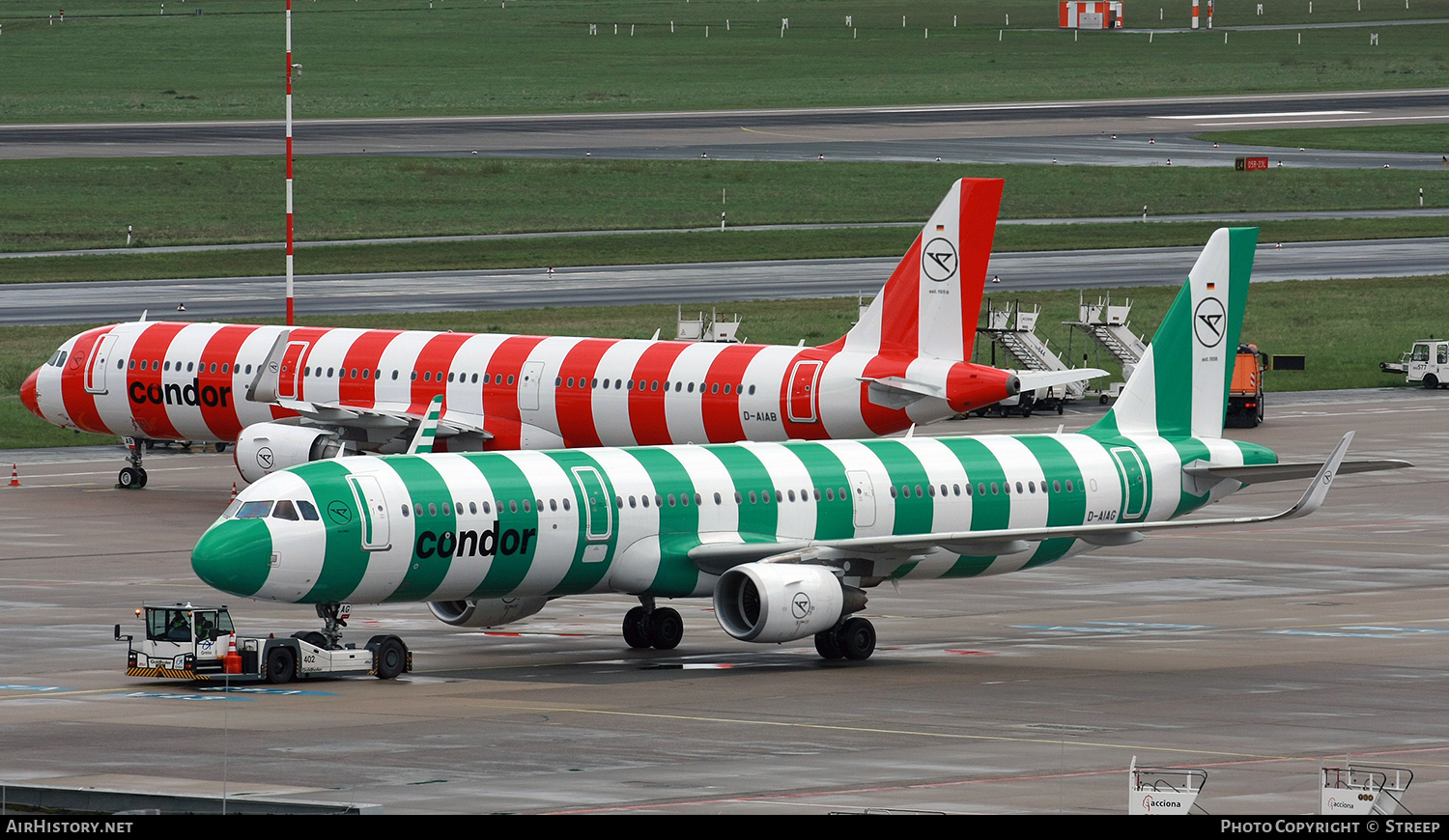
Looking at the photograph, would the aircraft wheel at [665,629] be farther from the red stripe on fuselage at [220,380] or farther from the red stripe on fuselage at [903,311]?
the red stripe on fuselage at [220,380]

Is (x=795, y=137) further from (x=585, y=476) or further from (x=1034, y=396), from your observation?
(x=585, y=476)

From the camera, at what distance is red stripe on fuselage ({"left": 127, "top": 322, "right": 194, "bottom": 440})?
66.8 metres

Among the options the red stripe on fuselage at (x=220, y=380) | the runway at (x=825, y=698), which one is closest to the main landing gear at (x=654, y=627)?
the runway at (x=825, y=698)

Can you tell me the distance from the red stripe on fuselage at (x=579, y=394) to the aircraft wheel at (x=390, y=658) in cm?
2322

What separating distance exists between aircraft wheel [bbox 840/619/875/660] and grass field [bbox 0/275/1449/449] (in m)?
46.0

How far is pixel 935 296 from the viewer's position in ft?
194

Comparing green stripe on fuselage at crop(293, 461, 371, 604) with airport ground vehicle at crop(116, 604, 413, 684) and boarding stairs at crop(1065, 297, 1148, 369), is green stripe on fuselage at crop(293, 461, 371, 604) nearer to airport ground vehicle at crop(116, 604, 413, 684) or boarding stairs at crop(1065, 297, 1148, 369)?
airport ground vehicle at crop(116, 604, 413, 684)

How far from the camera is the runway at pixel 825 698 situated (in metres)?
28.8

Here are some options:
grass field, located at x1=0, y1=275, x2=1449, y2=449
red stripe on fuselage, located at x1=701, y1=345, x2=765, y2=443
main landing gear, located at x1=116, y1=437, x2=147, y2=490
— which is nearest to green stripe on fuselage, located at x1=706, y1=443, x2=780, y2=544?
red stripe on fuselage, located at x1=701, y1=345, x2=765, y2=443

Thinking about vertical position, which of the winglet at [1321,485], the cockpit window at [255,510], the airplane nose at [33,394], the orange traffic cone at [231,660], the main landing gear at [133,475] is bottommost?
the main landing gear at [133,475]

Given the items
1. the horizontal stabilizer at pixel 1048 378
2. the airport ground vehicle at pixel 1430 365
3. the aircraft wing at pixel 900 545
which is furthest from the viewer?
the airport ground vehicle at pixel 1430 365

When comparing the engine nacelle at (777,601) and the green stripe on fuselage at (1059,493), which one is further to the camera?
the green stripe on fuselage at (1059,493)

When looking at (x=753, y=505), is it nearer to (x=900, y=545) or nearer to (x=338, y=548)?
(x=900, y=545)

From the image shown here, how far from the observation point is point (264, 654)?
38.1m
